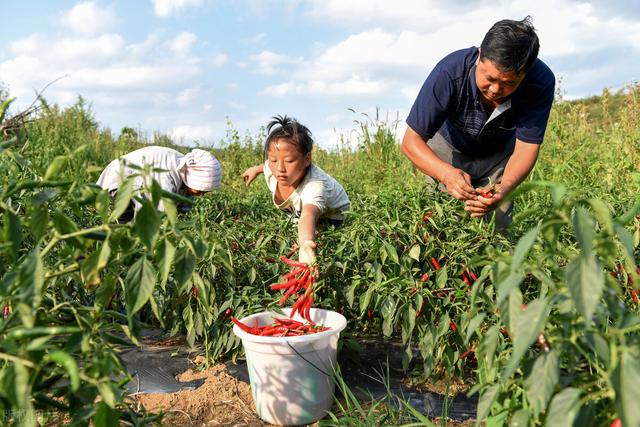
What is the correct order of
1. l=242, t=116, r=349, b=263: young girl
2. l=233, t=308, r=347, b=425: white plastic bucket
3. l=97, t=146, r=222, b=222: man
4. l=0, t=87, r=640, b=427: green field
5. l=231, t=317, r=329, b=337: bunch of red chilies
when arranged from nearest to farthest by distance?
1. l=0, t=87, r=640, b=427: green field
2. l=233, t=308, r=347, b=425: white plastic bucket
3. l=231, t=317, r=329, b=337: bunch of red chilies
4. l=242, t=116, r=349, b=263: young girl
5. l=97, t=146, r=222, b=222: man

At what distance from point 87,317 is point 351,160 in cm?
659

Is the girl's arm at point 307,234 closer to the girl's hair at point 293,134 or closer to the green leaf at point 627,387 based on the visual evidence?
the girl's hair at point 293,134

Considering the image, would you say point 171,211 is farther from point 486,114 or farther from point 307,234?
point 486,114

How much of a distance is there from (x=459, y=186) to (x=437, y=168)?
0.87 ft

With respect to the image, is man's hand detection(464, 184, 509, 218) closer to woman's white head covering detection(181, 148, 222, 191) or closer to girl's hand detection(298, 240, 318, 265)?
girl's hand detection(298, 240, 318, 265)

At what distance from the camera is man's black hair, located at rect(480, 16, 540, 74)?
8.16 feet

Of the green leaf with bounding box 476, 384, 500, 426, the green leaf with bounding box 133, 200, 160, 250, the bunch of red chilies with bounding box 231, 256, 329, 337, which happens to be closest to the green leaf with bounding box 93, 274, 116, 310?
the green leaf with bounding box 133, 200, 160, 250

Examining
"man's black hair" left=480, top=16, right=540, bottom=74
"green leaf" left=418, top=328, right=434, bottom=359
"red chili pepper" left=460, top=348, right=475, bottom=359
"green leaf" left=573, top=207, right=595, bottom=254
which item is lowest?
"red chili pepper" left=460, top=348, right=475, bottom=359

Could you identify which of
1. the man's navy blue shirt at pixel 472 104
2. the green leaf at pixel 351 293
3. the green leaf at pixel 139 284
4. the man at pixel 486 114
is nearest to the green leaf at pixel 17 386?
the green leaf at pixel 139 284

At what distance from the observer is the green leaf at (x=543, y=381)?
2.62 ft

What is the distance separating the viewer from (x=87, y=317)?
1.06 metres

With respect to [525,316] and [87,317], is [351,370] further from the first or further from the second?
[525,316]

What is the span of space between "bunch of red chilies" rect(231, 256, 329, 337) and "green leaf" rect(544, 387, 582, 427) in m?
1.38

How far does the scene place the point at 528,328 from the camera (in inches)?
30.5
